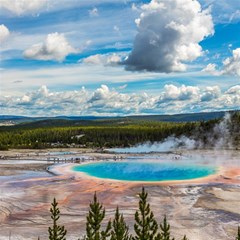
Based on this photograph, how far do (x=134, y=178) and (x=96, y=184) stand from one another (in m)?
7.39

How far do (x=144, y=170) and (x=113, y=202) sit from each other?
2493 centimetres

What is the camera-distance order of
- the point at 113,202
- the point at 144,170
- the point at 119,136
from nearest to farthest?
the point at 113,202 < the point at 144,170 < the point at 119,136

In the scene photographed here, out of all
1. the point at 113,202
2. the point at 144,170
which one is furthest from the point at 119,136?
the point at 113,202

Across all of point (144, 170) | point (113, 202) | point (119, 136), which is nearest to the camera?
point (113, 202)

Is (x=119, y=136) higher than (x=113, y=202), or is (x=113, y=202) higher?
(x=119, y=136)

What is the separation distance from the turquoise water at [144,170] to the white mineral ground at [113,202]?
3.66 metres

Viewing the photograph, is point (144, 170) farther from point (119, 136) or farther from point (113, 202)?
point (119, 136)

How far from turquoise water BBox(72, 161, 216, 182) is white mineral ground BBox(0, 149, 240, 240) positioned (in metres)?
3.66

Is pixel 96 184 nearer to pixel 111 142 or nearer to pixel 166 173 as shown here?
pixel 166 173

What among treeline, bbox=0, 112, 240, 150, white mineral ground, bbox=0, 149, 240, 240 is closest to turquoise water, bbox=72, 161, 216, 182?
white mineral ground, bbox=0, 149, 240, 240

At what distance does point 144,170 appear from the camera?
5759cm

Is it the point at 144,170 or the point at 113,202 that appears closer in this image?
the point at 113,202

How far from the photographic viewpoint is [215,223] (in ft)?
86.7

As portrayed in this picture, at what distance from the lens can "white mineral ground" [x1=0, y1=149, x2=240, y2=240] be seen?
83.1 feet
